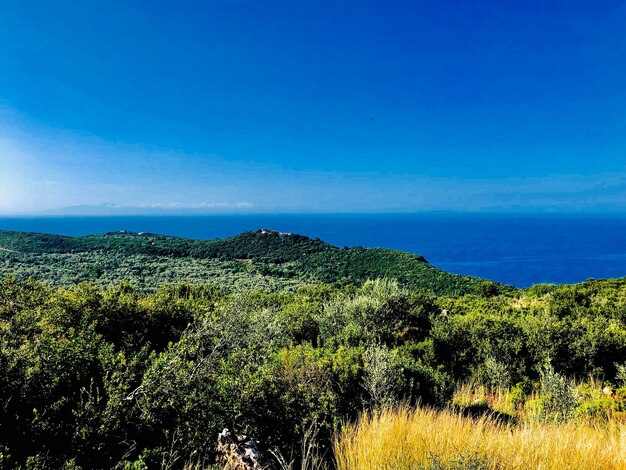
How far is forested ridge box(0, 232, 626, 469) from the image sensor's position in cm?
339

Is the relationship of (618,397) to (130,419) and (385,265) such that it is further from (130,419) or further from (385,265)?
(385,265)

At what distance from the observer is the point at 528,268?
9075 centimetres

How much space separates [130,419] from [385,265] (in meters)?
50.8

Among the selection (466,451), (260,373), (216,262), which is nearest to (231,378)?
(260,373)

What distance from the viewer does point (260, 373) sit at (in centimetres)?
478

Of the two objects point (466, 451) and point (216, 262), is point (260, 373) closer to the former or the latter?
point (466, 451)

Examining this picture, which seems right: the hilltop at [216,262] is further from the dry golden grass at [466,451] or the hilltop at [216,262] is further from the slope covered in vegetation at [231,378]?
the dry golden grass at [466,451]

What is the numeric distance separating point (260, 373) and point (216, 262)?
57384 mm

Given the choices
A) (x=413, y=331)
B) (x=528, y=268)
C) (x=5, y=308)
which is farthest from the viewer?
(x=528, y=268)

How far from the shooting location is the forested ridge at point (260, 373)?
11.1ft

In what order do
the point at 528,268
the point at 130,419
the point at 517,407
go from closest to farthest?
the point at 130,419, the point at 517,407, the point at 528,268

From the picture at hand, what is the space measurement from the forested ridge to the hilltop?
65.2ft

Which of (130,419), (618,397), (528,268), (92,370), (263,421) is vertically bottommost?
(528,268)

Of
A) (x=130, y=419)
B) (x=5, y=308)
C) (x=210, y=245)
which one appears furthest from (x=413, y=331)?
(x=210, y=245)
